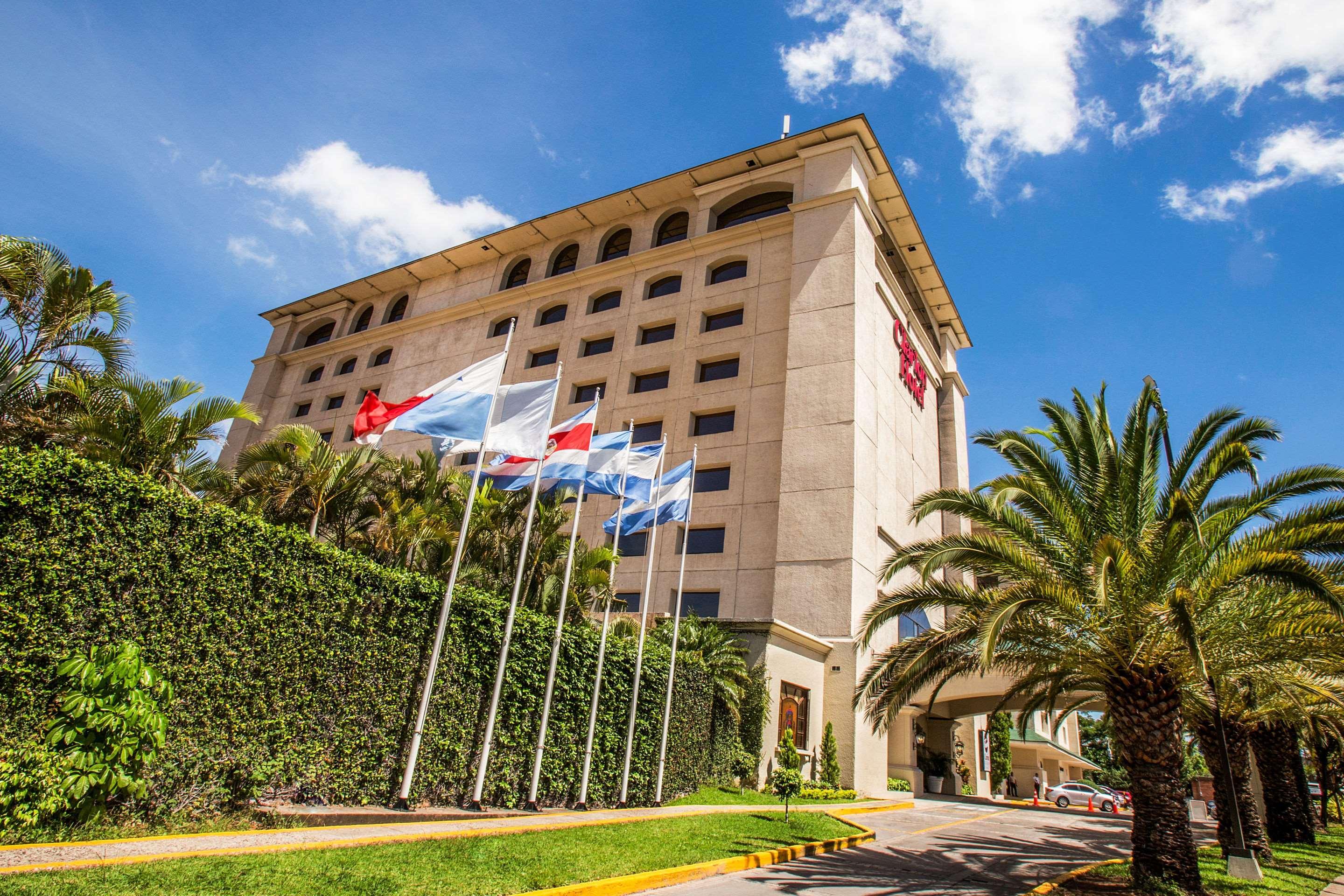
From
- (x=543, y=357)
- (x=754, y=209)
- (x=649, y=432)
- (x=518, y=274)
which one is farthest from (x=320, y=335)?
(x=754, y=209)

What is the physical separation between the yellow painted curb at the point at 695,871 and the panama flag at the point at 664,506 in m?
7.80

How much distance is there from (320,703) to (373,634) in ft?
4.01

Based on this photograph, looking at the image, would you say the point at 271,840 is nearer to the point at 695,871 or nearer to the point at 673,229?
the point at 695,871

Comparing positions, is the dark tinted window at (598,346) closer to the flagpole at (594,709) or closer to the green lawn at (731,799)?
the flagpole at (594,709)

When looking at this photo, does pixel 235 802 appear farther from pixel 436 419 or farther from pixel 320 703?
pixel 436 419

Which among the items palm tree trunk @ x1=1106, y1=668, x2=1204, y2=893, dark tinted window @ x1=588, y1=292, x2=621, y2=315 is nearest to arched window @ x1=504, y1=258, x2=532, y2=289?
dark tinted window @ x1=588, y1=292, x2=621, y2=315

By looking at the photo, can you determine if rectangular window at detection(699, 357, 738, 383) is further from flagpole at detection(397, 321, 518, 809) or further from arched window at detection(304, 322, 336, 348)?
arched window at detection(304, 322, 336, 348)

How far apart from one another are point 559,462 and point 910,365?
88.6ft

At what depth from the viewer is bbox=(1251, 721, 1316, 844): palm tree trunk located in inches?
826

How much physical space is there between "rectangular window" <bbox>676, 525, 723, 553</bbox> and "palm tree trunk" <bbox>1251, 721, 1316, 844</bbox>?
1769 centimetres

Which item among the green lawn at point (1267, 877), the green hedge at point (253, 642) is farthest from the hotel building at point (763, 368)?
the green hedge at point (253, 642)

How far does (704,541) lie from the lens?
97.1ft

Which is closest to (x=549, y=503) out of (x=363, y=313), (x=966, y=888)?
(x=966, y=888)

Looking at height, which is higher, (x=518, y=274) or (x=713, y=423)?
(x=518, y=274)
